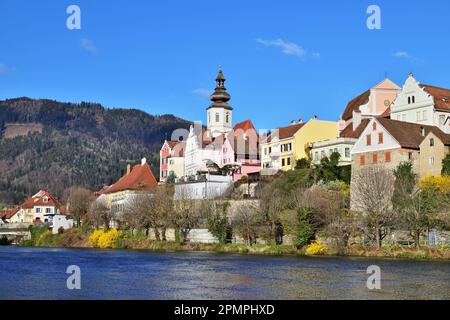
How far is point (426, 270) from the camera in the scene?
37188mm

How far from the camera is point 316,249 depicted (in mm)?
51594

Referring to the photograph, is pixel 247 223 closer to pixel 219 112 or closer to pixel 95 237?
pixel 95 237

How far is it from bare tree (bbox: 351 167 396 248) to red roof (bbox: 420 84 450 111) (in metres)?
9.95

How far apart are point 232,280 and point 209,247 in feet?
92.6

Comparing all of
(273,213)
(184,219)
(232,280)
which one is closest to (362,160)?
(273,213)

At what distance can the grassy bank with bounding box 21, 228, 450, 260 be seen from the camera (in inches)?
1833

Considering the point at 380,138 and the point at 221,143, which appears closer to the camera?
the point at 380,138

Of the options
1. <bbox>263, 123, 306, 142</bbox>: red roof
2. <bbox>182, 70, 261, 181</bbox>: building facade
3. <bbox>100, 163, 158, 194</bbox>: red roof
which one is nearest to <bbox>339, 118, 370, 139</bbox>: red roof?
<bbox>263, 123, 306, 142</bbox>: red roof

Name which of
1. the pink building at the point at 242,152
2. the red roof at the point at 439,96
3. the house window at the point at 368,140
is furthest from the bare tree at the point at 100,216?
the red roof at the point at 439,96

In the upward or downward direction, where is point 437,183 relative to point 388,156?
downward

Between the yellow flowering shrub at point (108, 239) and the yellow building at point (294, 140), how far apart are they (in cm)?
1835

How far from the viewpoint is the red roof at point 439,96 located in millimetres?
59625

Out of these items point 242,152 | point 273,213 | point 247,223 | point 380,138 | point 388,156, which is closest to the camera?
point 388,156

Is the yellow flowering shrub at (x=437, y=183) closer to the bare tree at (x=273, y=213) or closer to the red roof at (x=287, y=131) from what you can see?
the bare tree at (x=273, y=213)
